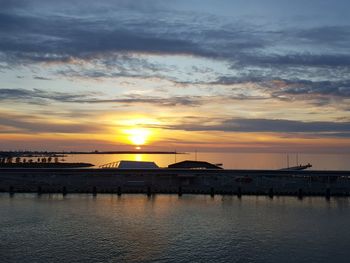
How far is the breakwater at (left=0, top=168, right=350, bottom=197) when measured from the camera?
8719cm

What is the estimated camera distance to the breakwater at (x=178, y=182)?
8719 centimetres

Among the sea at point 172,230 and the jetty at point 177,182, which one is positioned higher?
the jetty at point 177,182

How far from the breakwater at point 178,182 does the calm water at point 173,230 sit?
870cm

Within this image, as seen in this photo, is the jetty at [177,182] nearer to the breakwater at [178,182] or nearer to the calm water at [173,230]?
the breakwater at [178,182]

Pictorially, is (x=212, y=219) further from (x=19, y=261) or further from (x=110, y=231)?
(x=19, y=261)

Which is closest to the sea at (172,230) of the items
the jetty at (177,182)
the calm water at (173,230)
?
the calm water at (173,230)

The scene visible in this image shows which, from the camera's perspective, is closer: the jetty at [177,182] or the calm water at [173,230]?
the calm water at [173,230]

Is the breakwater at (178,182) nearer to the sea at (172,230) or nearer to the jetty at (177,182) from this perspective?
the jetty at (177,182)

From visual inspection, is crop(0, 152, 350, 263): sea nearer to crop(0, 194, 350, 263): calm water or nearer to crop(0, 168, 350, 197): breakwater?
crop(0, 194, 350, 263): calm water

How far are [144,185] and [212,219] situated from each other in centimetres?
3973

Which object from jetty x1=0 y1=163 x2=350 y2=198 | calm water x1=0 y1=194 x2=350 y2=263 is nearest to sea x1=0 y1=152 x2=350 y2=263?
calm water x1=0 y1=194 x2=350 y2=263

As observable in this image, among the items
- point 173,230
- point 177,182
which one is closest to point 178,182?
point 177,182

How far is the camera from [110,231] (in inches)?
1998

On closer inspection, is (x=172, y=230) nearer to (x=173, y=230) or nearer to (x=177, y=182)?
(x=173, y=230)
